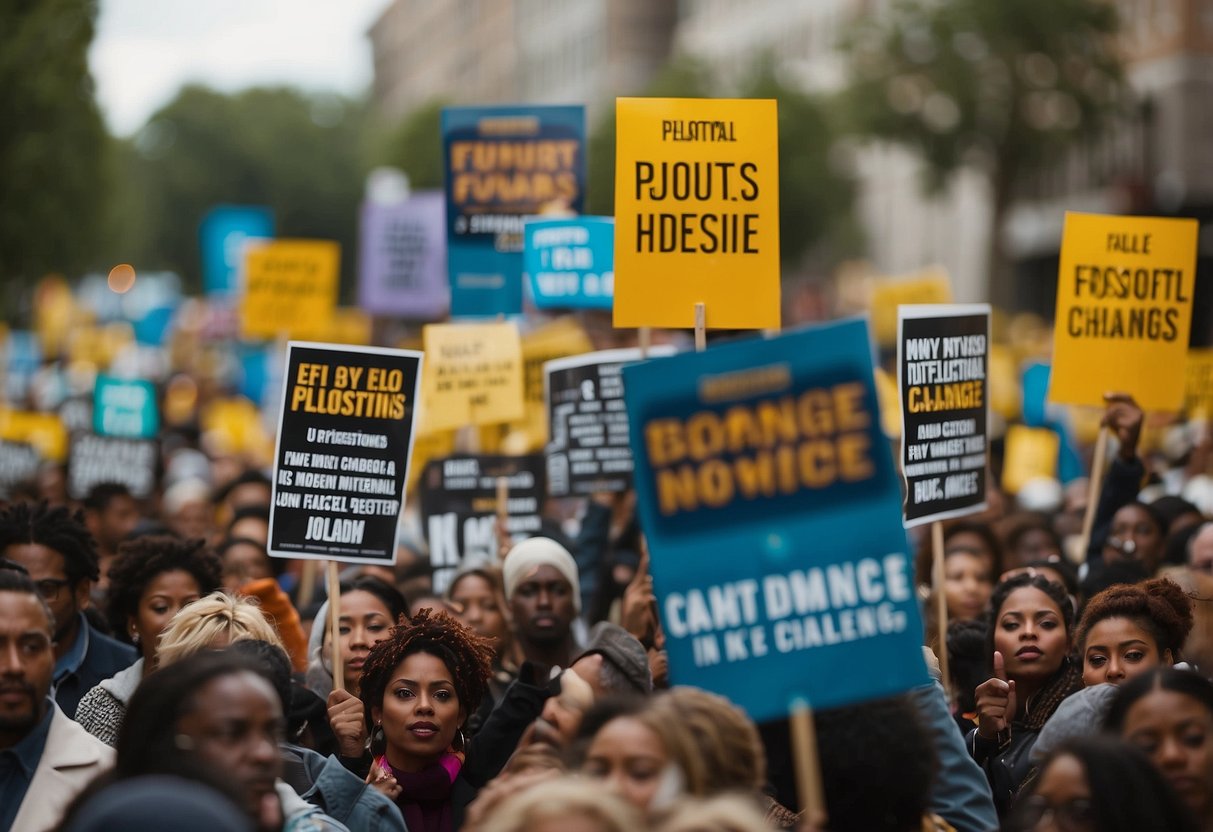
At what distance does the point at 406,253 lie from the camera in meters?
17.8

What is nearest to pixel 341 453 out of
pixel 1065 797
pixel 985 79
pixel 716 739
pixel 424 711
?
pixel 424 711

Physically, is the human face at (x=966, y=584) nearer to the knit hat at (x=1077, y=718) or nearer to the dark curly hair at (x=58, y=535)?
the knit hat at (x=1077, y=718)

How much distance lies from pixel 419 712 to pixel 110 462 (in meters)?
7.86

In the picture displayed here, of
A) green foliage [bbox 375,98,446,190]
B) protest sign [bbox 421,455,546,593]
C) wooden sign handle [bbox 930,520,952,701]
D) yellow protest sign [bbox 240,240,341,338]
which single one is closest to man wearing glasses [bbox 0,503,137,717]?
protest sign [bbox 421,455,546,593]

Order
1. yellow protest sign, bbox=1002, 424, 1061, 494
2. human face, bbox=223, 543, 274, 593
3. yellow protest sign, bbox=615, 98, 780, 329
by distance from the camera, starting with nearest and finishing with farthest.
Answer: yellow protest sign, bbox=615, 98, 780, 329, human face, bbox=223, 543, 274, 593, yellow protest sign, bbox=1002, 424, 1061, 494

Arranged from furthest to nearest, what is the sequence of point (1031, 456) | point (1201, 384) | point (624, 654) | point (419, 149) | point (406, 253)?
point (419, 149), point (406, 253), point (1031, 456), point (1201, 384), point (624, 654)

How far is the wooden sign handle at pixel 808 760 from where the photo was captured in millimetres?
4336

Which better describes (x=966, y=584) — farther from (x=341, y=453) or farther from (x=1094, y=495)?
(x=341, y=453)

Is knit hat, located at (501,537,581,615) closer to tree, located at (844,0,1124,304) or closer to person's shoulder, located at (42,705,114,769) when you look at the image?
person's shoulder, located at (42,705,114,769)

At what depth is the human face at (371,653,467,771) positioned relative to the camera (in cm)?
614

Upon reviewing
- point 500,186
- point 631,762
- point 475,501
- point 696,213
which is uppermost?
point 500,186

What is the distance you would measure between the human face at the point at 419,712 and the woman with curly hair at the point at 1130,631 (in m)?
2.01

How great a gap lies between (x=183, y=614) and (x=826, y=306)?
4970 cm

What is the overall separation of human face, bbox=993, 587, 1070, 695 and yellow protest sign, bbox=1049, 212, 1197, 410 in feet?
9.41
